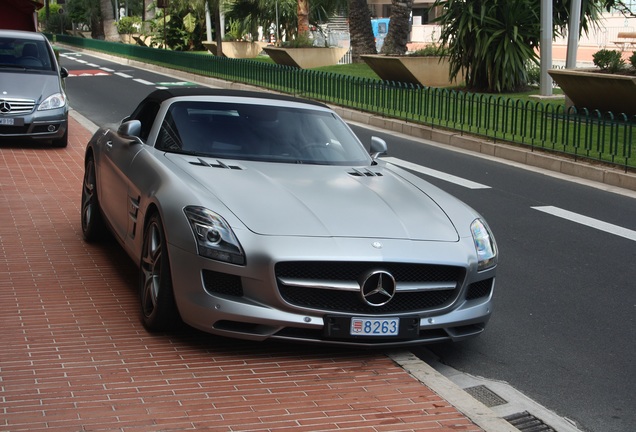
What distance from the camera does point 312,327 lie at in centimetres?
568

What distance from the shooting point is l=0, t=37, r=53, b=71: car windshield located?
16344 millimetres

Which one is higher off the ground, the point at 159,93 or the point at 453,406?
the point at 159,93

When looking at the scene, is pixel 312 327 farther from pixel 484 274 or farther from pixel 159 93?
pixel 159 93

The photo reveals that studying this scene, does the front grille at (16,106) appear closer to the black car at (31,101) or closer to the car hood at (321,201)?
the black car at (31,101)

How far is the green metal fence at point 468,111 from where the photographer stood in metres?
15.2

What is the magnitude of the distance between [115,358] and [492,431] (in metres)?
2.17

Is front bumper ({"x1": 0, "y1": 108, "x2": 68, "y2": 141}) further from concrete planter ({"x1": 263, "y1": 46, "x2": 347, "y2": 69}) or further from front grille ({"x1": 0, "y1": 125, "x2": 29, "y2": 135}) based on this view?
concrete planter ({"x1": 263, "y1": 46, "x2": 347, "y2": 69})

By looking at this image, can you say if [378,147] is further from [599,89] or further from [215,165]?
[599,89]

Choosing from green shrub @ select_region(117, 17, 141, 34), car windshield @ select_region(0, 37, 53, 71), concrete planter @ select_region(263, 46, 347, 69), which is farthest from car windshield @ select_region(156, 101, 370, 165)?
green shrub @ select_region(117, 17, 141, 34)

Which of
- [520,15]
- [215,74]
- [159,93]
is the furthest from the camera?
[215,74]

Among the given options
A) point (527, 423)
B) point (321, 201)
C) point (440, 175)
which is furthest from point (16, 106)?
point (527, 423)

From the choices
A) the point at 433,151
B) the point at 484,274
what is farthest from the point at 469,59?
the point at 484,274

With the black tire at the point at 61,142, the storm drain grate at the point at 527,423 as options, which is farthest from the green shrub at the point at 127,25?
the storm drain grate at the point at 527,423

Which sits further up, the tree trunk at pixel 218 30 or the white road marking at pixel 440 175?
the tree trunk at pixel 218 30
